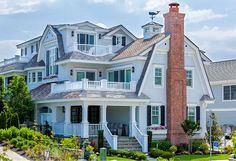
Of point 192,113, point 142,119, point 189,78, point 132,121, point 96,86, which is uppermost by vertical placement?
point 189,78

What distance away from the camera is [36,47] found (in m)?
50.1

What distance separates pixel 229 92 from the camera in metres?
53.3

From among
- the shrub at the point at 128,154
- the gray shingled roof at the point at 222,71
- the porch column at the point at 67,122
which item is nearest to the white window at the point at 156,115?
the porch column at the point at 67,122

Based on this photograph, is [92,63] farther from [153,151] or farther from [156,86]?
[153,151]

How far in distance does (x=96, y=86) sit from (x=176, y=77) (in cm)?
658

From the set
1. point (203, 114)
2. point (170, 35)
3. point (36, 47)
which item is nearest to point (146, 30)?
point (170, 35)

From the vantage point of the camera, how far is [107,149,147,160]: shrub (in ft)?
105

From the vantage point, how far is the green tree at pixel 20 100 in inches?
1599

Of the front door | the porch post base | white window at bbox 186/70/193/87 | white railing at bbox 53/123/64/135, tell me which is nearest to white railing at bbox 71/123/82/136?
the porch post base

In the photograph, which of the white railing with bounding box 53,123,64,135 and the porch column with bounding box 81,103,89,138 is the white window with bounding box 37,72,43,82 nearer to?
the white railing with bounding box 53,123,64,135

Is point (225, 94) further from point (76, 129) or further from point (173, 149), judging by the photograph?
point (76, 129)

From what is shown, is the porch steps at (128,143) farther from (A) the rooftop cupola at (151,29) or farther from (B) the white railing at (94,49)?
(A) the rooftop cupola at (151,29)

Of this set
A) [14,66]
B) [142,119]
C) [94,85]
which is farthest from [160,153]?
[14,66]

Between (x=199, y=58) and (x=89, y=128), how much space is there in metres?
10.5
